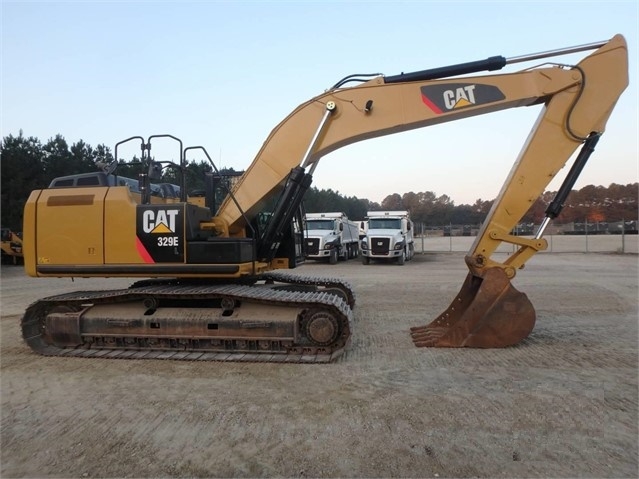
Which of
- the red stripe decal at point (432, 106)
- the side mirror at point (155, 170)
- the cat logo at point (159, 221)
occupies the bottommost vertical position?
the cat logo at point (159, 221)

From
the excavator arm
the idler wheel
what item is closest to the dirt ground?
the idler wheel

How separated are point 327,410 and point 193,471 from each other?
1.45 m

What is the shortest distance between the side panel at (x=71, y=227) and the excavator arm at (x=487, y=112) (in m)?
1.84

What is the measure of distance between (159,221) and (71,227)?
136 cm

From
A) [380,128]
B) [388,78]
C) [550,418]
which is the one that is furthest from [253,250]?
[550,418]

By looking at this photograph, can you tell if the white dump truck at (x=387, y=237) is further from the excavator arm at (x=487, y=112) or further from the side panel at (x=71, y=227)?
the side panel at (x=71, y=227)

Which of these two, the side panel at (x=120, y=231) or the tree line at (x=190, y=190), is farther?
the tree line at (x=190, y=190)

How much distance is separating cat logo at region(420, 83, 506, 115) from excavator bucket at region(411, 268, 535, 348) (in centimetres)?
240

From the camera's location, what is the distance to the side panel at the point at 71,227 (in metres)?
6.63

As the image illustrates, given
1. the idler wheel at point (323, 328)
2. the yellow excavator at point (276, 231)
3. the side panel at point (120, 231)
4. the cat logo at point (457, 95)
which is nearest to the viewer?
the idler wheel at point (323, 328)

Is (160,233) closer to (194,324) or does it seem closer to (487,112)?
(194,324)

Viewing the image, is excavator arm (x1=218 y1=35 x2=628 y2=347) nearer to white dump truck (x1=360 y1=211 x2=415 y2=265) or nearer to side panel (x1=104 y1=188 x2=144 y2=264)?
side panel (x1=104 y1=188 x2=144 y2=264)

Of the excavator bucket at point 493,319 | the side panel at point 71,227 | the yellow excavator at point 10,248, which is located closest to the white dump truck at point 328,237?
the side panel at point 71,227

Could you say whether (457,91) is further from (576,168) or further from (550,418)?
(550,418)
